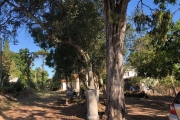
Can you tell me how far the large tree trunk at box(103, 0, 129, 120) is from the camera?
28.6 feet

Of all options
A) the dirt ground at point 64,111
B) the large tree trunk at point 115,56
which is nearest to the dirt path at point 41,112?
the dirt ground at point 64,111

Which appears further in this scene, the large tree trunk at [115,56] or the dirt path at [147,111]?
the dirt path at [147,111]

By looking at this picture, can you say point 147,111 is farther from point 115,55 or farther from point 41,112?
point 115,55

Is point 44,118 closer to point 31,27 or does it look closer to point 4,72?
point 31,27

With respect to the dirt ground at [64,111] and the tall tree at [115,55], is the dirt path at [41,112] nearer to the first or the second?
the dirt ground at [64,111]

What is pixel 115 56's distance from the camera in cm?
886

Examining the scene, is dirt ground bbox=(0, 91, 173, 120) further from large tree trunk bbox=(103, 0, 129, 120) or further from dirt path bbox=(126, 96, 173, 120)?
large tree trunk bbox=(103, 0, 129, 120)

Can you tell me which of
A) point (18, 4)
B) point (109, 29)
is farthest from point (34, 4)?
point (109, 29)

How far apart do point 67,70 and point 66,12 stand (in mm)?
9472

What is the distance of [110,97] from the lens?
8.77m

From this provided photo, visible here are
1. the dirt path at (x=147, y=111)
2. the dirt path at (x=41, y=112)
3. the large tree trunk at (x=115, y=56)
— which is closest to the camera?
the large tree trunk at (x=115, y=56)

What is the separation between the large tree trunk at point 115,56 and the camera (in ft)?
28.6

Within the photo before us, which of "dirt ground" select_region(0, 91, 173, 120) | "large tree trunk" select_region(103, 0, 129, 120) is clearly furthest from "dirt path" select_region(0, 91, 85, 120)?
"large tree trunk" select_region(103, 0, 129, 120)

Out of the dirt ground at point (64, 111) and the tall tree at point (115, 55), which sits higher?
the tall tree at point (115, 55)
